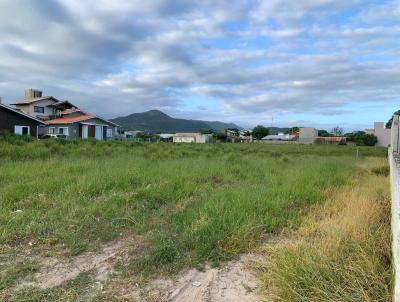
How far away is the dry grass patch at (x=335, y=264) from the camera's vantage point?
2.81 metres

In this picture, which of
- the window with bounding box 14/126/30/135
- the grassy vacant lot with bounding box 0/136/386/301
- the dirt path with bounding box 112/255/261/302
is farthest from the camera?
the window with bounding box 14/126/30/135

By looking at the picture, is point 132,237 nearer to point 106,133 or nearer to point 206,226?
point 206,226

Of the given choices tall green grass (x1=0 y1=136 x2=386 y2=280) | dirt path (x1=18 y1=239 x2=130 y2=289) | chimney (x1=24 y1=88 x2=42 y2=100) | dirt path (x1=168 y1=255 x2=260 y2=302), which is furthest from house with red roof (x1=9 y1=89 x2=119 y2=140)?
dirt path (x1=168 y1=255 x2=260 y2=302)

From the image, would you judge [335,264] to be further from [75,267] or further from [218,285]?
[75,267]

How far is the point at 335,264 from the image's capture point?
3.18 m

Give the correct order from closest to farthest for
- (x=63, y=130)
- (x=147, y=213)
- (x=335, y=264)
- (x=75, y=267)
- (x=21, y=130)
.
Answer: (x=335, y=264), (x=75, y=267), (x=147, y=213), (x=21, y=130), (x=63, y=130)

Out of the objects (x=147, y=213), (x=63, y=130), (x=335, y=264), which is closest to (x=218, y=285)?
(x=335, y=264)

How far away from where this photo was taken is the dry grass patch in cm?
281

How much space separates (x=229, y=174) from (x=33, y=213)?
21.2ft

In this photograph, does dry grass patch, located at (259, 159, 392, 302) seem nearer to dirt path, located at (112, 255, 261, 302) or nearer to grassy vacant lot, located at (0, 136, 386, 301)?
dirt path, located at (112, 255, 261, 302)

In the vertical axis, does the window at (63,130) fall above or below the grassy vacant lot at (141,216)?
above

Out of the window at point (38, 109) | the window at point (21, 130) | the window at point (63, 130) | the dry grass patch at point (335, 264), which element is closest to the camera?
the dry grass patch at point (335, 264)

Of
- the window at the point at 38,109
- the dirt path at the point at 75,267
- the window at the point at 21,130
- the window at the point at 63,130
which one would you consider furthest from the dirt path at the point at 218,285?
the window at the point at 38,109

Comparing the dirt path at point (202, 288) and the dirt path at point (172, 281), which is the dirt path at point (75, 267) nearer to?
the dirt path at point (172, 281)
